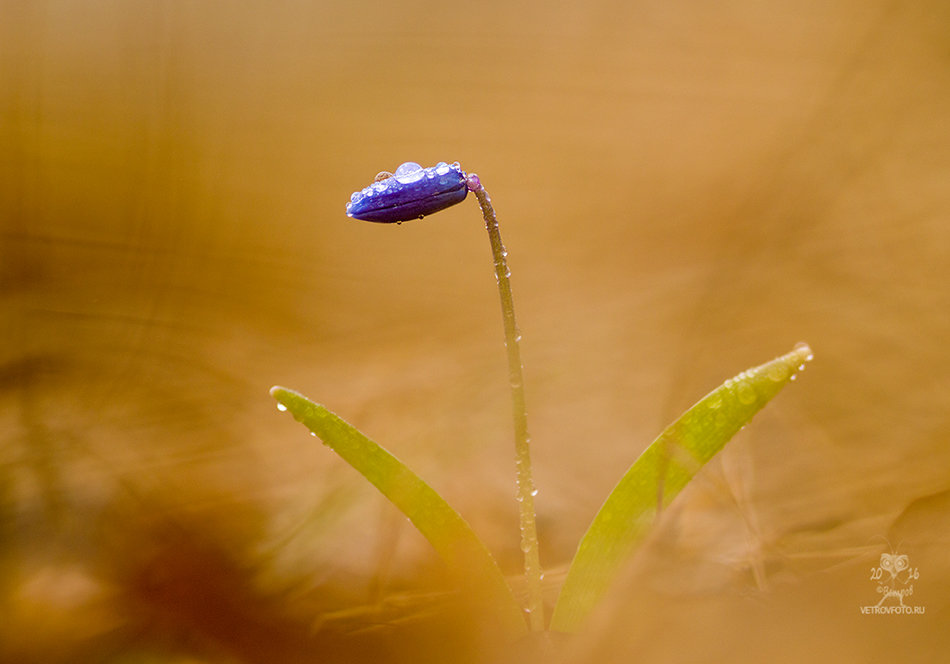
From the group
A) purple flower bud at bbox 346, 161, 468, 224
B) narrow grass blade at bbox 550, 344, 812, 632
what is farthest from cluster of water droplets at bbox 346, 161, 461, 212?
narrow grass blade at bbox 550, 344, 812, 632

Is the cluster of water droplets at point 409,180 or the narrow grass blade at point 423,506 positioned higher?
the cluster of water droplets at point 409,180

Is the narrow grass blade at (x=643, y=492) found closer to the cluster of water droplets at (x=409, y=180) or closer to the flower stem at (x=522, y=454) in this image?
the flower stem at (x=522, y=454)

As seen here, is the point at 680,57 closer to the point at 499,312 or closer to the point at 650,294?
the point at 650,294

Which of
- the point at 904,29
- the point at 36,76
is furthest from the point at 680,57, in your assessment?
the point at 36,76

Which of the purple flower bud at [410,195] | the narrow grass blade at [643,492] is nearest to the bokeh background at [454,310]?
the narrow grass blade at [643,492]

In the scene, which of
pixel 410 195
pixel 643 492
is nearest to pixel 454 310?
pixel 410 195

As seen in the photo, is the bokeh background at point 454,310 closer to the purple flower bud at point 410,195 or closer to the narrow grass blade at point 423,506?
the narrow grass blade at point 423,506

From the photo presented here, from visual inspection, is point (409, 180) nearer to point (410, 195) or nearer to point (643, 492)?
point (410, 195)
